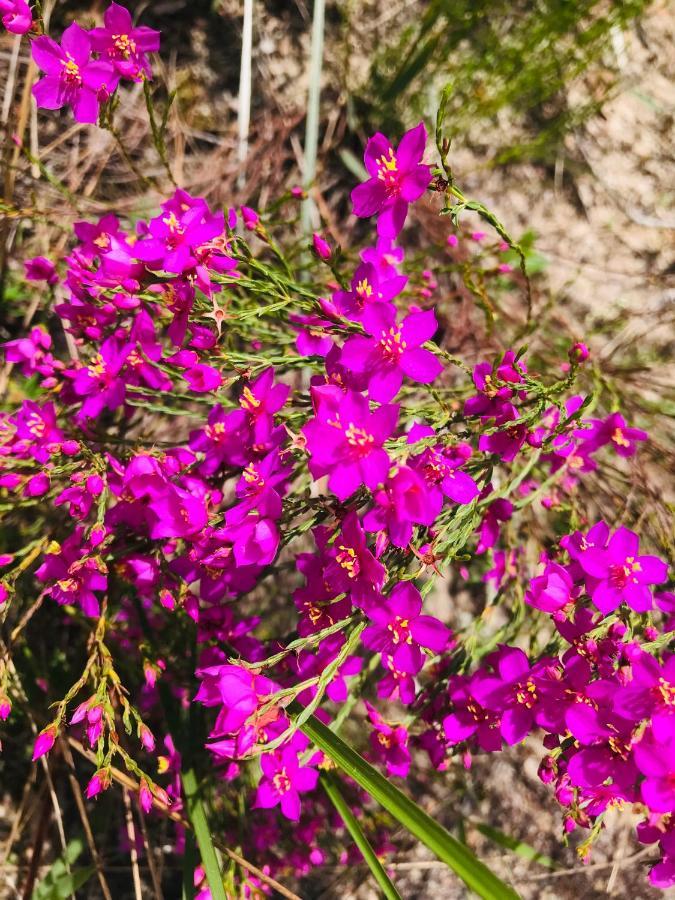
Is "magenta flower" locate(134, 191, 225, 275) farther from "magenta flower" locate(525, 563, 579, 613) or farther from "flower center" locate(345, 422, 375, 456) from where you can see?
"magenta flower" locate(525, 563, 579, 613)

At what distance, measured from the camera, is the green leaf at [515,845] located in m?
2.19

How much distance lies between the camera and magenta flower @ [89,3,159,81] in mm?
1422

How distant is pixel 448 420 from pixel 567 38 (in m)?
2.10

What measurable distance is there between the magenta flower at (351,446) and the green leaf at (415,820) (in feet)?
1.59

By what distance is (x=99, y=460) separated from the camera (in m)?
1.47

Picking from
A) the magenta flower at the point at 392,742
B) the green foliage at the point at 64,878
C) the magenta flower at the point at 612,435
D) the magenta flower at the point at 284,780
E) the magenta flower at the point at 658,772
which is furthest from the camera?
the green foliage at the point at 64,878

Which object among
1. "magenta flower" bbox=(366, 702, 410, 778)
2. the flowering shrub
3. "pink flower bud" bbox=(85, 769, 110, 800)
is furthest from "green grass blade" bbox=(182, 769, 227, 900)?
"magenta flower" bbox=(366, 702, 410, 778)

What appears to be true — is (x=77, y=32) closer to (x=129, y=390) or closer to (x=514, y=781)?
(x=129, y=390)

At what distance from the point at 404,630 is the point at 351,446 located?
0.41 m

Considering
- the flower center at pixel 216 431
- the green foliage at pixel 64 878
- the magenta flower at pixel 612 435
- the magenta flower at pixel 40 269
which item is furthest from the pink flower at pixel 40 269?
the green foliage at pixel 64 878

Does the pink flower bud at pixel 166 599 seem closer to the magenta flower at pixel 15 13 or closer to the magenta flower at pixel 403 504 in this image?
the magenta flower at pixel 403 504

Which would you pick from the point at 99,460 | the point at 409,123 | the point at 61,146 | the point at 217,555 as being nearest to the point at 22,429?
the point at 99,460

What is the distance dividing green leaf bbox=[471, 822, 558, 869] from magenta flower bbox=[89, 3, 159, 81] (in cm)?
243

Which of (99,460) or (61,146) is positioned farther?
(61,146)
